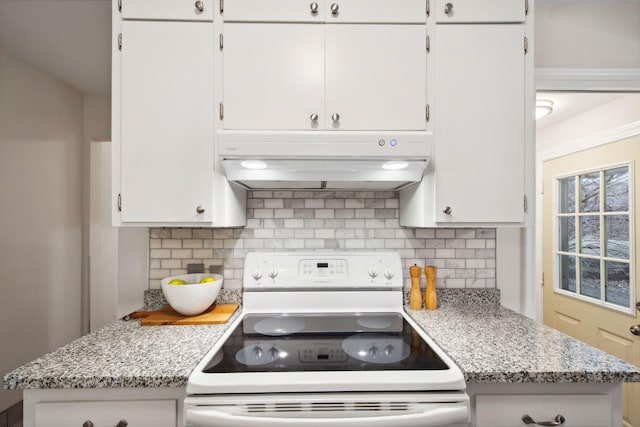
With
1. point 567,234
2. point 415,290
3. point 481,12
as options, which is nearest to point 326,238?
point 415,290

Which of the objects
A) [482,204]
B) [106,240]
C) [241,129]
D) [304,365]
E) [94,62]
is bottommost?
[304,365]

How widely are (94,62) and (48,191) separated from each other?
1098 mm

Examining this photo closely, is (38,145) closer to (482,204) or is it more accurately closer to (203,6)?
(203,6)

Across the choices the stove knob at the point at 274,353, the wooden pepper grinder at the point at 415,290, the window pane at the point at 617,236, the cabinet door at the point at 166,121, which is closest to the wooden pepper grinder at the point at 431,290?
the wooden pepper grinder at the point at 415,290

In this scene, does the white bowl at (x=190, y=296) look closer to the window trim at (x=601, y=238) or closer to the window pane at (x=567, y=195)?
the window trim at (x=601, y=238)

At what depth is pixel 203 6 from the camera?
4.47 ft

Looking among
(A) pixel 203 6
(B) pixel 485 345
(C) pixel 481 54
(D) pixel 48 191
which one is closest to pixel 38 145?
(D) pixel 48 191

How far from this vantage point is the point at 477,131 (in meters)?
1.38

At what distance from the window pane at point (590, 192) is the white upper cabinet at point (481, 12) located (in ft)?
6.22

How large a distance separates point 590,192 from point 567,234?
48cm

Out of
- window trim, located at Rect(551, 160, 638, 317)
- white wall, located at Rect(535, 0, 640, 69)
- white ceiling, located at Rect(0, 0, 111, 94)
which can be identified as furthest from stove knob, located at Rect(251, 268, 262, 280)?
window trim, located at Rect(551, 160, 638, 317)

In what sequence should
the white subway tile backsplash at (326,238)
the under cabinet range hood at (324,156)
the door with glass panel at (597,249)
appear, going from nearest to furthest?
the under cabinet range hood at (324,156), the white subway tile backsplash at (326,238), the door with glass panel at (597,249)

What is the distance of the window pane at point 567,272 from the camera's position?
2864 millimetres

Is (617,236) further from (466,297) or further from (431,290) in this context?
(431,290)
